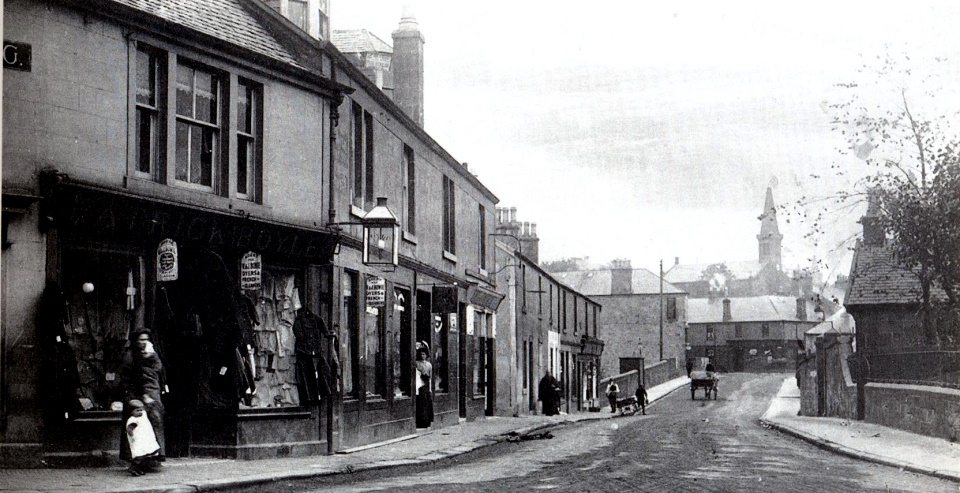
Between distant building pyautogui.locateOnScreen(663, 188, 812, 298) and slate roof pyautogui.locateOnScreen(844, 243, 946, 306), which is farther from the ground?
distant building pyautogui.locateOnScreen(663, 188, 812, 298)

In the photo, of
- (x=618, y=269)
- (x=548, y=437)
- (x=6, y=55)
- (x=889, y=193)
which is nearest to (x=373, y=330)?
(x=548, y=437)

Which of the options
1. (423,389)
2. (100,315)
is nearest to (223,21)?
(100,315)

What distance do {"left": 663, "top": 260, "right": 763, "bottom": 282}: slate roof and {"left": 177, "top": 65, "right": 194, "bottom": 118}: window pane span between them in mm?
109391

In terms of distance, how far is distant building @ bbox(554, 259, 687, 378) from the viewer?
274 ft

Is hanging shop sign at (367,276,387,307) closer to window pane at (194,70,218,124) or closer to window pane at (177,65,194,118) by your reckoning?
window pane at (194,70,218,124)

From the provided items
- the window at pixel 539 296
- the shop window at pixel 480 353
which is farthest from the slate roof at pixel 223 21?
the window at pixel 539 296

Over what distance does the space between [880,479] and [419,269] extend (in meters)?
10.9

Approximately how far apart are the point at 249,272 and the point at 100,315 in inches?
88.3

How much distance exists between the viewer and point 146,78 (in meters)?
12.7

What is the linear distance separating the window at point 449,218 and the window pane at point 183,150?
1105cm

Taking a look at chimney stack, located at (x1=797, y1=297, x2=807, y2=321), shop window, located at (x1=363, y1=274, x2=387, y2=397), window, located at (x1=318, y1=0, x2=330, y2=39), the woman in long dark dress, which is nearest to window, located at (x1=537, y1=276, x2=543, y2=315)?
shop window, located at (x1=363, y1=274, x2=387, y2=397)

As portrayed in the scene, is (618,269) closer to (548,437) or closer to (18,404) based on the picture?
(548,437)

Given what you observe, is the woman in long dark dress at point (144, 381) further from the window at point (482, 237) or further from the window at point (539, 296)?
the window at point (539, 296)

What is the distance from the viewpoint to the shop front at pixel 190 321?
37.0ft
